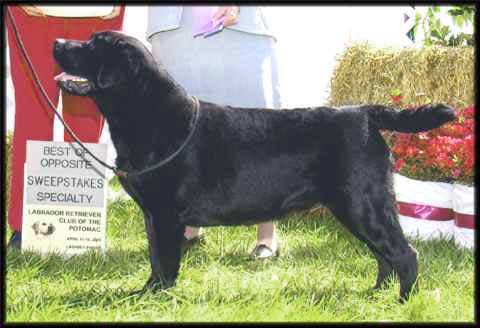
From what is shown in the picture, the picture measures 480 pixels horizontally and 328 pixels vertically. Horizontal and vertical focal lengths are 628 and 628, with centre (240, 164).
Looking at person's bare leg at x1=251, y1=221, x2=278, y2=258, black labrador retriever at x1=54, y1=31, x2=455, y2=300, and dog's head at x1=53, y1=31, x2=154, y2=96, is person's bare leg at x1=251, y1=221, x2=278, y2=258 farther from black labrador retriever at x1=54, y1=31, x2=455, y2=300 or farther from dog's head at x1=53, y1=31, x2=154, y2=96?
dog's head at x1=53, y1=31, x2=154, y2=96

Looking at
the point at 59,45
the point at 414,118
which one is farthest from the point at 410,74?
the point at 59,45

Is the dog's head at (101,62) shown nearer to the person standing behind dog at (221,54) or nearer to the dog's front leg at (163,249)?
the dog's front leg at (163,249)

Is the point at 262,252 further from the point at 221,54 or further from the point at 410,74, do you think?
the point at 410,74

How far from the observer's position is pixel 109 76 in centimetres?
253

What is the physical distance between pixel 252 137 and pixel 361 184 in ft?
1.63

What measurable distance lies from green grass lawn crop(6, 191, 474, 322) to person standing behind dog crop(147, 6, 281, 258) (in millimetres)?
866

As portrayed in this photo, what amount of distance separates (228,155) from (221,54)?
2.65ft

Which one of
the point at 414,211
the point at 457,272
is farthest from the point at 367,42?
the point at 457,272

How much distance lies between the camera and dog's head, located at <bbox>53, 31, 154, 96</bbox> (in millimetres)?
2521

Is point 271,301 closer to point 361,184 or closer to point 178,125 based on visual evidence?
point 361,184

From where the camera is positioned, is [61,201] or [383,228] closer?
[383,228]

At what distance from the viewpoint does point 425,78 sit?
13.6 ft

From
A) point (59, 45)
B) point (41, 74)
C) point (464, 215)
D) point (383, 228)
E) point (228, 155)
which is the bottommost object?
point (464, 215)

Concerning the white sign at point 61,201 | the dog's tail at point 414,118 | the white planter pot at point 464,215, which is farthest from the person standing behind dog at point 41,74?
the white planter pot at point 464,215
